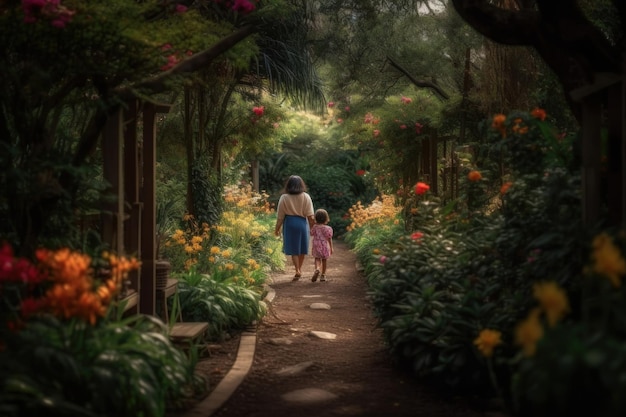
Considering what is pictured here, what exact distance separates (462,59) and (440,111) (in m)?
1.22

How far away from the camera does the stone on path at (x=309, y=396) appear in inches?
209

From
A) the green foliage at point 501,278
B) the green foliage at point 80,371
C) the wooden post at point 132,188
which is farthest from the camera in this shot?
the wooden post at point 132,188

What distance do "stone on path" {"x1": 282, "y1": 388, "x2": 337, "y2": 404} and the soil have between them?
0.14 ft

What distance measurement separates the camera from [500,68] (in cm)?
868

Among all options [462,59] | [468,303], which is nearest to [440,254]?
[468,303]

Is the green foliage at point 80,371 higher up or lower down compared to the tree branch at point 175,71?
lower down

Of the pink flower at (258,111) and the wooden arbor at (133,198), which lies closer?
the wooden arbor at (133,198)

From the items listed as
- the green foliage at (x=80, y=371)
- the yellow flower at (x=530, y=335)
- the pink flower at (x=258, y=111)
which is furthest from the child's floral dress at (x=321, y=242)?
the yellow flower at (x=530, y=335)

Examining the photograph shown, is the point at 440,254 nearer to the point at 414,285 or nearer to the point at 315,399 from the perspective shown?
the point at 414,285

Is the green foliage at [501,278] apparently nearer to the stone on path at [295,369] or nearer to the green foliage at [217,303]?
the stone on path at [295,369]

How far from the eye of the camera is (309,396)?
542cm

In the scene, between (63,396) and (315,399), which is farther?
(315,399)

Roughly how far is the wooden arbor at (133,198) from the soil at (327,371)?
81cm

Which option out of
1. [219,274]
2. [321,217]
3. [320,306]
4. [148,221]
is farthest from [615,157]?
[321,217]
